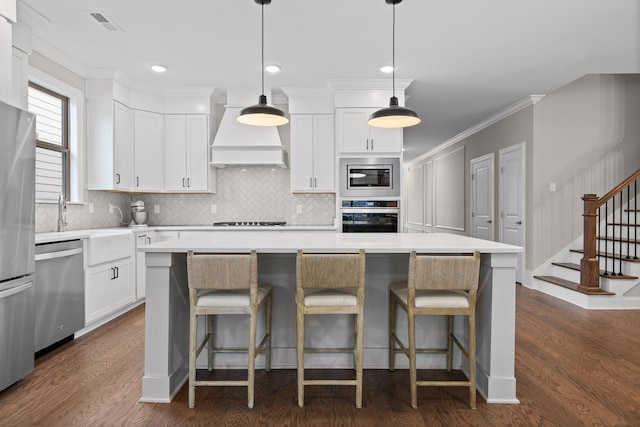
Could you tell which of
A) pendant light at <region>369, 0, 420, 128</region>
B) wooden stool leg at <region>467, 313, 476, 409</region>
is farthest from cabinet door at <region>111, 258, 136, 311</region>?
wooden stool leg at <region>467, 313, 476, 409</region>

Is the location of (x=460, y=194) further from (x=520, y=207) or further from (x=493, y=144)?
(x=520, y=207)

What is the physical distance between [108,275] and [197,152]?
6.41 feet

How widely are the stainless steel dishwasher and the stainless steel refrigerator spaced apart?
342 millimetres

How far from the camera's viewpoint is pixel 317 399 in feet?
7.25

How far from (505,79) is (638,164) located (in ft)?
7.89

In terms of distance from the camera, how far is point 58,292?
2941 millimetres

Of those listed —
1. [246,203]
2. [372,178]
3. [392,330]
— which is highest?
[372,178]

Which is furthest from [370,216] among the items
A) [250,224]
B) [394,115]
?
[394,115]

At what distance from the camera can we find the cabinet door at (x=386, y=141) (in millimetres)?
4582

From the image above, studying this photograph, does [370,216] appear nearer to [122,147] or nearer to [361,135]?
[361,135]

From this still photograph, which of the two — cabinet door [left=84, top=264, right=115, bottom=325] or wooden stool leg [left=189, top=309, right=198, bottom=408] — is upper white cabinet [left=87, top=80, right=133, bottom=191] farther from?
wooden stool leg [left=189, top=309, right=198, bottom=408]

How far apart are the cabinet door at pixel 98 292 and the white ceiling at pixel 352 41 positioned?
2.16 metres

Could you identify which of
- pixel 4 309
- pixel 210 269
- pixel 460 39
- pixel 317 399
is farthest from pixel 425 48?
pixel 4 309

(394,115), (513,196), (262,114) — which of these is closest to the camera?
(394,115)
